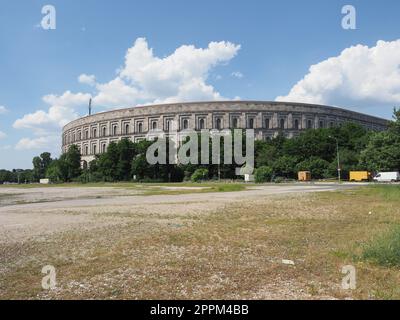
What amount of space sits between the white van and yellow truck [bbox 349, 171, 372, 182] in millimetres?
3579

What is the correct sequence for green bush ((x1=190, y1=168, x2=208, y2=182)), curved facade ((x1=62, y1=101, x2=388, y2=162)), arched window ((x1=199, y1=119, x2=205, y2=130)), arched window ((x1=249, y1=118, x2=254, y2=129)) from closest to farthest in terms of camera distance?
green bush ((x1=190, y1=168, x2=208, y2=182))
curved facade ((x1=62, y1=101, x2=388, y2=162))
arched window ((x1=249, y1=118, x2=254, y2=129))
arched window ((x1=199, y1=119, x2=205, y2=130))

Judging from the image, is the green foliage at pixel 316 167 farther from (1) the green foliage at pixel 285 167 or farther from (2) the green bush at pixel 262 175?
(2) the green bush at pixel 262 175

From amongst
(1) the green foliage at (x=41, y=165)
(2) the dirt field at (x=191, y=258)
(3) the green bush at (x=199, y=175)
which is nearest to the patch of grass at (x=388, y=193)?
(2) the dirt field at (x=191, y=258)

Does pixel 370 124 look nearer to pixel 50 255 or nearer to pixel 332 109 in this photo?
pixel 332 109

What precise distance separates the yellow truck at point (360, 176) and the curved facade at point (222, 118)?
47.0 m

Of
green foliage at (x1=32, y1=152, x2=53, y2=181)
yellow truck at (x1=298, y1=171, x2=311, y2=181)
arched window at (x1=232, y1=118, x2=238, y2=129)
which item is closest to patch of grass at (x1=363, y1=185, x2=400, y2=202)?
yellow truck at (x1=298, y1=171, x2=311, y2=181)

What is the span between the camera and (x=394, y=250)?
720 cm

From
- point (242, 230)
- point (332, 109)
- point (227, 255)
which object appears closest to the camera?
point (227, 255)

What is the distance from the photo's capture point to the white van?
192ft

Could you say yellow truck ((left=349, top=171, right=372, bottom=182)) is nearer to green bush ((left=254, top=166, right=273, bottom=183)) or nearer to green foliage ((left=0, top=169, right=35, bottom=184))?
green bush ((left=254, top=166, right=273, bottom=183))

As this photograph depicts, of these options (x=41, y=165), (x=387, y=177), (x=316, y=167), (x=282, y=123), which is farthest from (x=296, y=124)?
(x=41, y=165)

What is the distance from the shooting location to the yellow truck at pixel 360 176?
64688 millimetres
